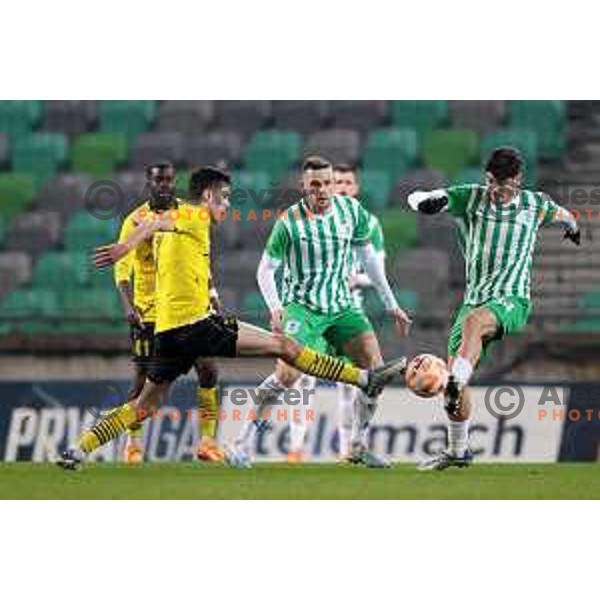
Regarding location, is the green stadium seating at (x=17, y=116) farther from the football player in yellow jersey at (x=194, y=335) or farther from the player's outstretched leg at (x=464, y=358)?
the player's outstretched leg at (x=464, y=358)

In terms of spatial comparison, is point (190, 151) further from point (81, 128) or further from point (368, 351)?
point (368, 351)

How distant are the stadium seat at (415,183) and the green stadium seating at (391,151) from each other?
16cm

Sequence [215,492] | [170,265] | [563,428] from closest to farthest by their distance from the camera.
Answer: [215,492], [170,265], [563,428]

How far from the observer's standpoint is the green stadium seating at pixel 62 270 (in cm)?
1661

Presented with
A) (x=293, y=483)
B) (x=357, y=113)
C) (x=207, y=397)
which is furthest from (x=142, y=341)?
(x=357, y=113)

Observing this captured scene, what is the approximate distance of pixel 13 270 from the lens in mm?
17078

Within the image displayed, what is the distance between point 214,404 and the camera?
10625mm

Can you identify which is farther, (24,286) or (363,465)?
(24,286)

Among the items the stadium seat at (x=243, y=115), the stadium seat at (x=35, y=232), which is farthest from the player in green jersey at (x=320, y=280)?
the stadium seat at (x=243, y=115)

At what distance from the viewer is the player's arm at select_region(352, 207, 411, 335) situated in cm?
984

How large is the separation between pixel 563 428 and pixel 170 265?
5.17m

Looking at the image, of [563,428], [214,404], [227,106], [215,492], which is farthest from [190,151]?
[215,492]

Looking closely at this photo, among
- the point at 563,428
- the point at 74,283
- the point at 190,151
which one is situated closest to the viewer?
the point at 563,428

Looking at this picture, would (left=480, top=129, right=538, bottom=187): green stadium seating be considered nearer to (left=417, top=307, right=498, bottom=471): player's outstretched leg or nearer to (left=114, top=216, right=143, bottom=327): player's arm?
(left=114, top=216, right=143, bottom=327): player's arm
